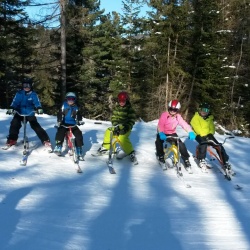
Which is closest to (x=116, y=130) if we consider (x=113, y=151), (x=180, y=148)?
(x=113, y=151)

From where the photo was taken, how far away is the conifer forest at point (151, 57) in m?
25.9

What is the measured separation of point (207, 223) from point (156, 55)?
965 inches

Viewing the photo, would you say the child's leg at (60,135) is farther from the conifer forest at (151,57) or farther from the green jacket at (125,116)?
the conifer forest at (151,57)

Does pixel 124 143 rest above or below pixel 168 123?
below

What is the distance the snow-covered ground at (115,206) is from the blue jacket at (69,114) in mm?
1010

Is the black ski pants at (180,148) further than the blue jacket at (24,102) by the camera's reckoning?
No

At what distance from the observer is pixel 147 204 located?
6660mm

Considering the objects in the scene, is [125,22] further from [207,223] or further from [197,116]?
[207,223]

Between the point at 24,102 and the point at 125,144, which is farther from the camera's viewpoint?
the point at 125,144

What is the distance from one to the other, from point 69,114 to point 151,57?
22.8 m

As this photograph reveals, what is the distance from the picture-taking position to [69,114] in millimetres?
9055

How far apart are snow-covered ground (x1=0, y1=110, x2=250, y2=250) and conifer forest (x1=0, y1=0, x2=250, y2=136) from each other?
1551cm

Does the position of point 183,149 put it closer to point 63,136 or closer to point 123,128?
point 123,128

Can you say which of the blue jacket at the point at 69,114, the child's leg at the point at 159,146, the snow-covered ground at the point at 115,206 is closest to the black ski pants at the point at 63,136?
the blue jacket at the point at 69,114
